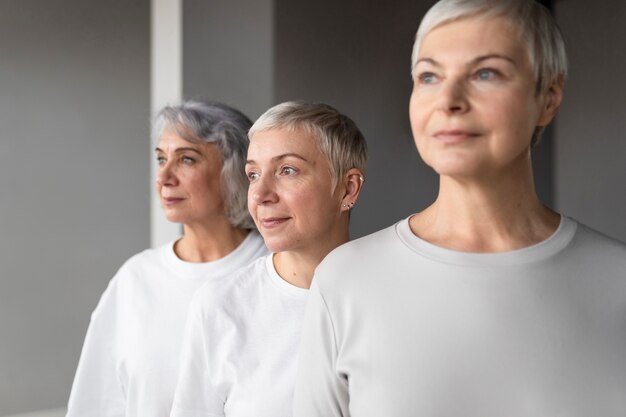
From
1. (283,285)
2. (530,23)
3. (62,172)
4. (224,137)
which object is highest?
(530,23)

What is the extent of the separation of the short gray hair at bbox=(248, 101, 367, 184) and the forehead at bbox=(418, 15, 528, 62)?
1.98ft

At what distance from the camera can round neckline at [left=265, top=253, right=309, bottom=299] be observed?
1720mm

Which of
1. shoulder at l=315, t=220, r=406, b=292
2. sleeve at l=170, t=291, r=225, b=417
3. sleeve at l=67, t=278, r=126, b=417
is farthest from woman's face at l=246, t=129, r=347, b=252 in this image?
sleeve at l=67, t=278, r=126, b=417

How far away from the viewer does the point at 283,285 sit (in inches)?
68.6

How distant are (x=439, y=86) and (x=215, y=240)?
124 cm

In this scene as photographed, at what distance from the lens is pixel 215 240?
2268 mm

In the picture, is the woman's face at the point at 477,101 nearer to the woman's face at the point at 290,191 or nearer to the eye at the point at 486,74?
the eye at the point at 486,74

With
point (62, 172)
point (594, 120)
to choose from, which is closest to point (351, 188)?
point (594, 120)

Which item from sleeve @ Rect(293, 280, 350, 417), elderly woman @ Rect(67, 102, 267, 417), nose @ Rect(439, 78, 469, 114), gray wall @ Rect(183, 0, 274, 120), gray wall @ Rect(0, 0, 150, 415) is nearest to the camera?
nose @ Rect(439, 78, 469, 114)

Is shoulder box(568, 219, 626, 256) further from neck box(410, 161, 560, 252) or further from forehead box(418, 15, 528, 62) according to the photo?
forehead box(418, 15, 528, 62)

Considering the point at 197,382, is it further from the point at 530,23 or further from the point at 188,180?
the point at 530,23

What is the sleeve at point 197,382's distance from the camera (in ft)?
5.63

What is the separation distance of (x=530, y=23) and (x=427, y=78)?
0.16 meters

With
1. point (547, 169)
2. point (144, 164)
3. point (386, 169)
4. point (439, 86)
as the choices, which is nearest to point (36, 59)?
point (144, 164)
